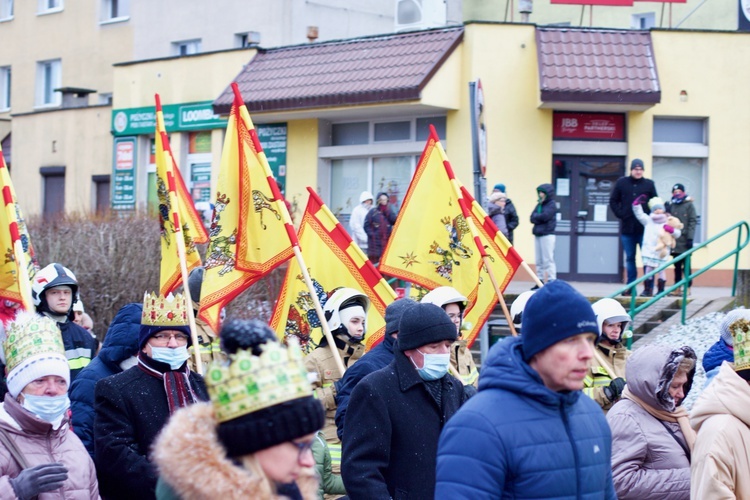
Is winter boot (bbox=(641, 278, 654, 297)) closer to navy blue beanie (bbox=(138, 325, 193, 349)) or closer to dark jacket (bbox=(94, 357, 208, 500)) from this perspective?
navy blue beanie (bbox=(138, 325, 193, 349))

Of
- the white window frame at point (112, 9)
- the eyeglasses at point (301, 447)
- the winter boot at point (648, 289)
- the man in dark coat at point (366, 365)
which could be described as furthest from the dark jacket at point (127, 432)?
the white window frame at point (112, 9)

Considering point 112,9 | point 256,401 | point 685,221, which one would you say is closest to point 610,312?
point 256,401

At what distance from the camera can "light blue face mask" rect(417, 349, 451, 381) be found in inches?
200

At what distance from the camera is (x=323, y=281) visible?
30.2ft

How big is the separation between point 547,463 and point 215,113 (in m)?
20.4

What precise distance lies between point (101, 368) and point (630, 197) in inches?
438

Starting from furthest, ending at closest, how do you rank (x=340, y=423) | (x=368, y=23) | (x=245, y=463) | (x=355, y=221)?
(x=368, y=23)
(x=355, y=221)
(x=340, y=423)
(x=245, y=463)

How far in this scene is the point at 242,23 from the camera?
27781 millimetres

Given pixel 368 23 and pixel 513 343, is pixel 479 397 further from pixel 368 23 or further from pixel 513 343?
pixel 368 23

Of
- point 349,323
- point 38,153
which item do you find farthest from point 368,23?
point 349,323

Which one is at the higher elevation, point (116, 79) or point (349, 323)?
point (116, 79)

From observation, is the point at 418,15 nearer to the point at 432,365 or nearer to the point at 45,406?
the point at 432,365

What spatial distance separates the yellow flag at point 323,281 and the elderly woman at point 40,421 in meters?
3.80

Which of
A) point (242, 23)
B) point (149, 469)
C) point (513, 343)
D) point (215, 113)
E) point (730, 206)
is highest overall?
point (242, 23)
